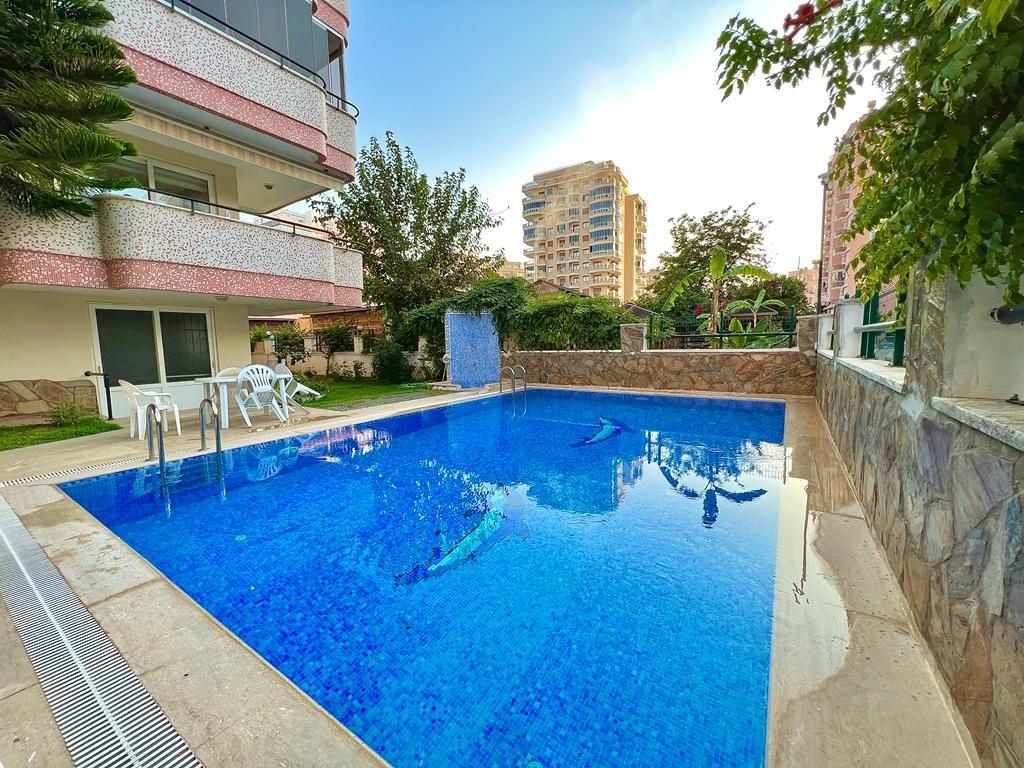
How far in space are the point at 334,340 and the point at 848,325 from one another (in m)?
22.4

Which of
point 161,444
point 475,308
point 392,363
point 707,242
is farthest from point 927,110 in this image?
point 707,242

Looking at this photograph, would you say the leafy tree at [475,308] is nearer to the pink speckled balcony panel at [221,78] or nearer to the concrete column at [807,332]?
the pink speckled balcony panel at [221,78]

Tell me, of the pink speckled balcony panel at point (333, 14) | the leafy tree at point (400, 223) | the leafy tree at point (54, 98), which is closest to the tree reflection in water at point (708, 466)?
the leafy tree at point (54, 98)

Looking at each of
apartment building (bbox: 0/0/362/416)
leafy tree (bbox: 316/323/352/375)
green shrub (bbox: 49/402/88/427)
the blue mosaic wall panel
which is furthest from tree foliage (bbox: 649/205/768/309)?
green shrub (bbox: 49/402/88/427)

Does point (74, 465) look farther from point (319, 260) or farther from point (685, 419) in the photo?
point (685, 419)

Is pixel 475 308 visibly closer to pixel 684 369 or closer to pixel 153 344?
pixel 684 369

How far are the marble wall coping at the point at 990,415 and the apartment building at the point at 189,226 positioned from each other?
1172cm

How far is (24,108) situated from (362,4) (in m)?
12.7

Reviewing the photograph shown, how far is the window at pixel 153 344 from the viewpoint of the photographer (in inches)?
420

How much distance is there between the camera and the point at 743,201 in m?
31.8

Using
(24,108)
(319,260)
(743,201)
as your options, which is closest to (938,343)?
(24,108)

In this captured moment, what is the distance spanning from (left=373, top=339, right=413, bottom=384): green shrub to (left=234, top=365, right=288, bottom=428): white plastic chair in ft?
30.6

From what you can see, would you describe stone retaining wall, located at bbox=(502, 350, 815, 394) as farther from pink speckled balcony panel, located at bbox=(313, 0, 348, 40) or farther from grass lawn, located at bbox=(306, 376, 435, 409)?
pink speckled balcony panel, located at bbox=(313, 0, 348, 40)

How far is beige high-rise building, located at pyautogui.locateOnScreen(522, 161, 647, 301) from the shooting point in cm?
8981
